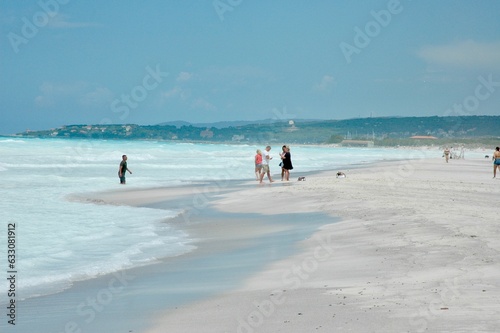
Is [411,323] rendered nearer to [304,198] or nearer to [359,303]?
[359,303]

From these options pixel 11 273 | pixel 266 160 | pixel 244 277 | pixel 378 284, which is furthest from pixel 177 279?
pixel 266 160

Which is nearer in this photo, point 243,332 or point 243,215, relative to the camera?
point 243,332

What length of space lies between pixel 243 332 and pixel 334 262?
382 centimetres

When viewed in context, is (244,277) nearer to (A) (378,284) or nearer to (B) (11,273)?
(A) (378,284)

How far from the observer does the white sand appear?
21.0 ft

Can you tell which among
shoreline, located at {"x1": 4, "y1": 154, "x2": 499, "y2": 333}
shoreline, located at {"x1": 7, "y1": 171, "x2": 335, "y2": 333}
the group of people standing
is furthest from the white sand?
the group of people standing

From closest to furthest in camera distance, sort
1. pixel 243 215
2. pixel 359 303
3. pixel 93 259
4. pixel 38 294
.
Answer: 1. pixel 359 303
2. pixel 38 294
3. pixel 93 259
4. pixel 243 215

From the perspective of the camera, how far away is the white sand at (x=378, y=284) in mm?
6402

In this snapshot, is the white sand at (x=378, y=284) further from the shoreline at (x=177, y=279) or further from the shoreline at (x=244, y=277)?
the shoreline at (x=177, y=279)

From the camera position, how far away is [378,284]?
7.96m

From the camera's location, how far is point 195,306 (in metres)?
7.66

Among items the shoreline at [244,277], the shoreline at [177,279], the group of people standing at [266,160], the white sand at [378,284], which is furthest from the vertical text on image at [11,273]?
the group of people standing at [266,160]

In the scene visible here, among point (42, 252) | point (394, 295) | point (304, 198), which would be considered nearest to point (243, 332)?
point (394, 295)

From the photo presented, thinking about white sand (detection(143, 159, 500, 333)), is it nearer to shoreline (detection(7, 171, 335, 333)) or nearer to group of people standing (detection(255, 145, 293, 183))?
shoreline (detection(7, 171, 335, 333))
